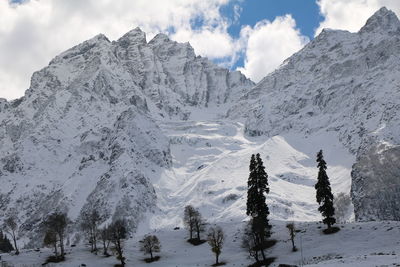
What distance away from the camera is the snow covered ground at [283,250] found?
256 feet

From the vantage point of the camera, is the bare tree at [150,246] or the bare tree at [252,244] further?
the bare tree at [150,246]

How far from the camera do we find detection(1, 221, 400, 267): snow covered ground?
256 feet

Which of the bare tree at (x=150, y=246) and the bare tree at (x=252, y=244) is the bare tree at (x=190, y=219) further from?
the bare tree at (x=252, y=244)

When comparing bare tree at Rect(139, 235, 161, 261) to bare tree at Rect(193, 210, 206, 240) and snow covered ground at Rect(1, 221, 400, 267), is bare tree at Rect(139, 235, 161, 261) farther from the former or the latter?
bare tree at Rect(193, 210, 206, 240)

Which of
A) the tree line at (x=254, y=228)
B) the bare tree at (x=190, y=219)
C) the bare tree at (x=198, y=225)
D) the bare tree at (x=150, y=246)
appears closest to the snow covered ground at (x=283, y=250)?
the bare tree at (x=150, y=246)

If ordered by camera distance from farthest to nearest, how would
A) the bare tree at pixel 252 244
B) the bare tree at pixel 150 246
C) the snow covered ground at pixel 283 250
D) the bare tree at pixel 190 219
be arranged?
the bare tree at pixel 190 219
the bare tree at pixel 150 246
the bare tree at pixel 252 244
the snow covered ground at pixel 283 250

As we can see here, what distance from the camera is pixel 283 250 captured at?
87.8m

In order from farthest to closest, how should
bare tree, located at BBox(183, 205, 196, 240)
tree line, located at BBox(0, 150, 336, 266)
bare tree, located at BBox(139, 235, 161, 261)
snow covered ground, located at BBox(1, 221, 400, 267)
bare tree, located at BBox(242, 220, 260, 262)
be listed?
bare tree, located at BBox(183, 205, 196, 240), bare tree, located at BBox(139, 235, 161, 261), tree line, located at BBox(0, 150, 336, 266), bare tree, located at BBox(242, 220, 260, 262), snow covered ground, located at BBox(1, 221, 400, 267)

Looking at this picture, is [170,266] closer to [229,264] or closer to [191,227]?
[229,264]

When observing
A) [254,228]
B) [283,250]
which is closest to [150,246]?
[254,228]

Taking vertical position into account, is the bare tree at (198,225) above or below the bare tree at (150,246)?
above

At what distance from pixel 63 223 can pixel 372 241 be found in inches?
2302

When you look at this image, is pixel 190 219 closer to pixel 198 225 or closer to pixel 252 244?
pixel 198 225

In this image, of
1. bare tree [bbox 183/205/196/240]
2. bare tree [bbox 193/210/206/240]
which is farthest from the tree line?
bare tree [bbox 183/205/196/240]
